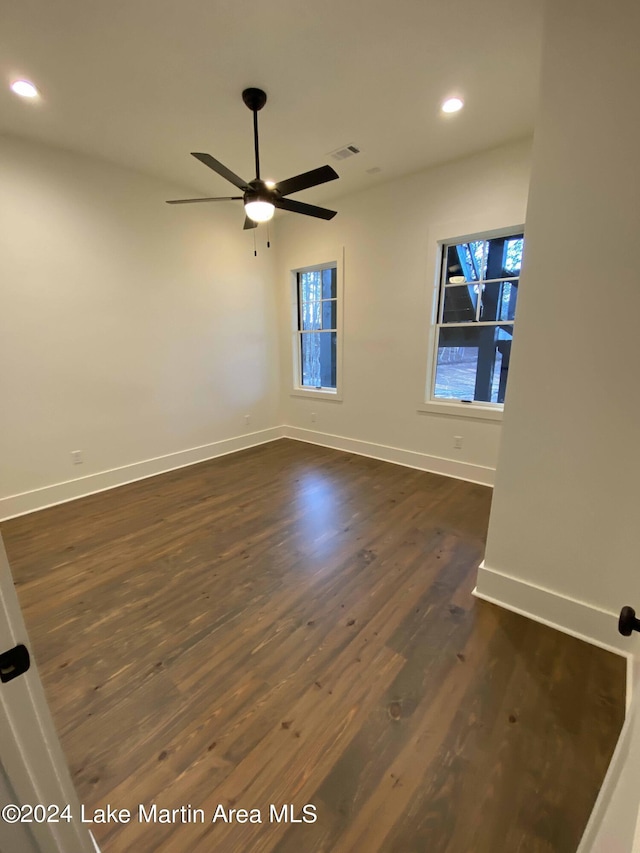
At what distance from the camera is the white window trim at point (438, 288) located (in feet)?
10.6

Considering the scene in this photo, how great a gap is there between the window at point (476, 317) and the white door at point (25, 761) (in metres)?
3.72

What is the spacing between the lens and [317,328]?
4902mm

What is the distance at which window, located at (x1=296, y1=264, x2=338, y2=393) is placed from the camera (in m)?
4.65

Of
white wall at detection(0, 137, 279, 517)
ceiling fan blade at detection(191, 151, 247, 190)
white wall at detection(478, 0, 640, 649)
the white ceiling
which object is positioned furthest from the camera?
white wall at detection(0, 137, 279, 517)

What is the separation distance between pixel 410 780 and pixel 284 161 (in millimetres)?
4218

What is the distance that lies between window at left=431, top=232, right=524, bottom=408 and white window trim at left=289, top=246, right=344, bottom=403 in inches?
47.2

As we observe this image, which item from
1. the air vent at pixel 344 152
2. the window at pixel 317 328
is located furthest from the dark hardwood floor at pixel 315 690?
the air vent at pixel 344 152

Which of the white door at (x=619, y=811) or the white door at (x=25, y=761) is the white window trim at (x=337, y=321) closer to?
the white door at (x=619, y=811)

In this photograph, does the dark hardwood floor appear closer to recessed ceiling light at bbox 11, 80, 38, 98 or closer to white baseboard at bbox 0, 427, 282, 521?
white baseboard at bbox 0, 427, 282, 521

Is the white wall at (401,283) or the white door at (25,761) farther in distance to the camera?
the white wall at (401,283)

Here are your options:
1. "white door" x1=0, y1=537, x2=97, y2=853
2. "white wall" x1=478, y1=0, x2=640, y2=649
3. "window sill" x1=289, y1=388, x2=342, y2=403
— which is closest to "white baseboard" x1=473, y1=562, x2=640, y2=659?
"white wall" x1=478, y1=0, x2=640, y2=649

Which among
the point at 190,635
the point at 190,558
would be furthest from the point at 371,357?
the point at 190,635

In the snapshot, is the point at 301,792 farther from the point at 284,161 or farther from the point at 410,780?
the point at 284,161

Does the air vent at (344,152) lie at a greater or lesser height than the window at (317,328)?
greater
